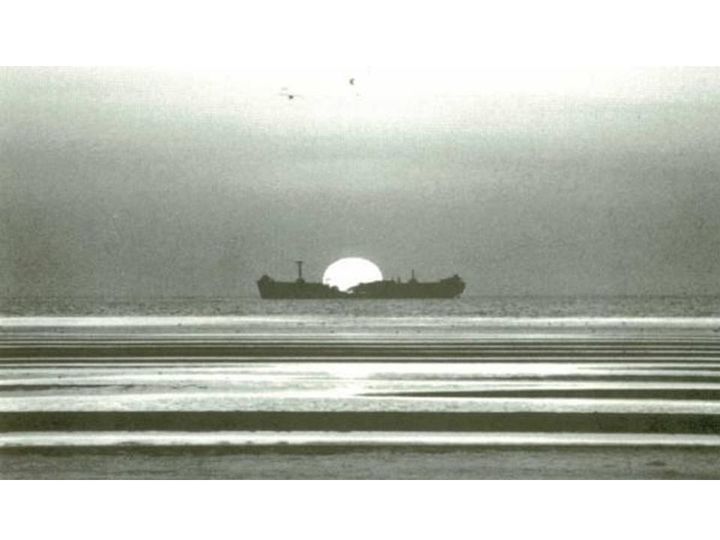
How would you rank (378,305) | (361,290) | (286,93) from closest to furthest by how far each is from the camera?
(378,305) → (286,93) → (361,290)

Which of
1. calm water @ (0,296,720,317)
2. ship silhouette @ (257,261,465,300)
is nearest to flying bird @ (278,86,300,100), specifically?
ship silhouette @ (257,261,465,300)

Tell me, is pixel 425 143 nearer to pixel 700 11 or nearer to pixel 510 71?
pixel 510 71

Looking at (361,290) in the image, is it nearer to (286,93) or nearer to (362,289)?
(362,289)

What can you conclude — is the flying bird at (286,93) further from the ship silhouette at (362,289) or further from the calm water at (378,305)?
the calm water at (378,305)

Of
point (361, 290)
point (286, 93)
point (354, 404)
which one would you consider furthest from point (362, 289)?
point (286, 93)

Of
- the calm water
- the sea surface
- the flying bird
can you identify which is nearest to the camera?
the sea surface

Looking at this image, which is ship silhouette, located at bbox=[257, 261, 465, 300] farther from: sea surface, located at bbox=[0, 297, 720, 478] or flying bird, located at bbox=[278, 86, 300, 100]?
flying bird, located at bbox=[278, 86, 300, 100]

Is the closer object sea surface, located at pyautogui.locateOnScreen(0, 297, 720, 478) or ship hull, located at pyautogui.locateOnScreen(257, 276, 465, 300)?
sea surface, located at pyautogui.locateOnScreen(0, 297, 720, 478)

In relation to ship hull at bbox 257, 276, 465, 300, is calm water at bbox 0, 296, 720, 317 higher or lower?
lower
